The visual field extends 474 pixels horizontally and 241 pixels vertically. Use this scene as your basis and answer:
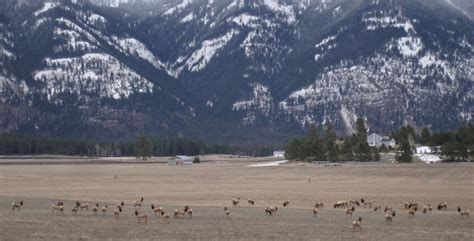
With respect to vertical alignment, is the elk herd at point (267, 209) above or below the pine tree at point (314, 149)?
below

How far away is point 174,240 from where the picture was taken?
3831 centimetres

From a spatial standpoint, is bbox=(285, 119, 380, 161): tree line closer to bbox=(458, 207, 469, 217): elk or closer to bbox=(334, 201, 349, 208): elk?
bbox=(334, 201, 349, 208): elk

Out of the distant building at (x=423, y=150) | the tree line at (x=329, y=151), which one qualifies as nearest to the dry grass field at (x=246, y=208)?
the tree line at (x=329, y=151)

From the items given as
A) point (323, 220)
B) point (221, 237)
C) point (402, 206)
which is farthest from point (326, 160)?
point (221, 237)

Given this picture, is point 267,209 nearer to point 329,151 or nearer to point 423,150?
point 329,151

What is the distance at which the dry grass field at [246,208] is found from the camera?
134 feet

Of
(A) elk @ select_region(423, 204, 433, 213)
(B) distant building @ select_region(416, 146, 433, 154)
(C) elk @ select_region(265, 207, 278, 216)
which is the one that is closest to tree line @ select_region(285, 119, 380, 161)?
(B) distant building @ select_region(416, 146, 433, 154)

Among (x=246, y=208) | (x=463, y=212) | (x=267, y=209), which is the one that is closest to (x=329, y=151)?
(x=246, y=208)

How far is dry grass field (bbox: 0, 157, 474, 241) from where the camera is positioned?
134 feet

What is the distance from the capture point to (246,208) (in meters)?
57.0

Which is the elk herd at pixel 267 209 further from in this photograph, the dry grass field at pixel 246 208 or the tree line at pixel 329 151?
the tree line at pixel 329 151

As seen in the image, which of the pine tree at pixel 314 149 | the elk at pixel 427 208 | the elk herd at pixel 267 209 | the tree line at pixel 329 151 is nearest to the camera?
the elk herd at pixel 267 209

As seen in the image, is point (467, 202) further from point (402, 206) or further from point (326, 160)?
point (326, 160)

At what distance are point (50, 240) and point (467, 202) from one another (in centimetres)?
3442
